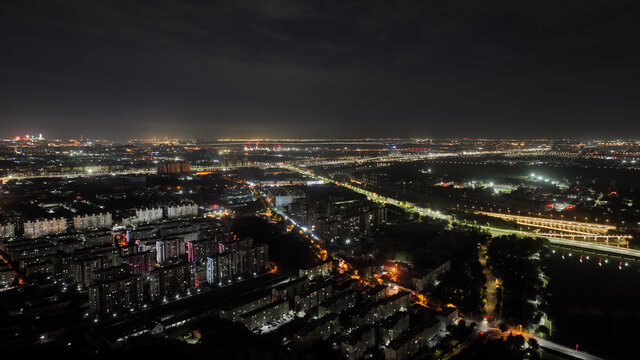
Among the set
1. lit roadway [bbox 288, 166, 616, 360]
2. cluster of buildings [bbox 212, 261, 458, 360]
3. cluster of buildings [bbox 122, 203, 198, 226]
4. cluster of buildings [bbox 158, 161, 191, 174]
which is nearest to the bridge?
lit roadway [bbox 288, 166, 616, 360]

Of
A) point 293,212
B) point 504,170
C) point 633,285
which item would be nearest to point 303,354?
point 633,285

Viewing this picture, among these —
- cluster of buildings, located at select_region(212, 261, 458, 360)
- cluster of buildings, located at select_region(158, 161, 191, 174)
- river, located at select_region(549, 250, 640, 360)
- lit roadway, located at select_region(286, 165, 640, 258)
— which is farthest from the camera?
cluster of buildings, located at select_region(158, 161, 191, 174)

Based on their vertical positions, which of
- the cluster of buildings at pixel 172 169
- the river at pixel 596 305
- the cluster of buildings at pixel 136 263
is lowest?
the river at pixel 596 305

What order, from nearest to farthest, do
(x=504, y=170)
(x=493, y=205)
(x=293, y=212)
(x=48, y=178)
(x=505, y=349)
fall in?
(x=505, y=349) → (x=293, y=212) → (x=493, y=205) → (x=48, y=178) → (x=504, y=170)

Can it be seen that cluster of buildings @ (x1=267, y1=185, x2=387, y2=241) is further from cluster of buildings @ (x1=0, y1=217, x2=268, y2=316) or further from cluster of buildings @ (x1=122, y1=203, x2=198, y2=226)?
cluster of buildings @ (x1=122, y1=203, x2=198, y2=226)

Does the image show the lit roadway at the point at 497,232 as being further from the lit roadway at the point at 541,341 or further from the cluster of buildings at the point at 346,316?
the cluster of buildings at the point at 346,316

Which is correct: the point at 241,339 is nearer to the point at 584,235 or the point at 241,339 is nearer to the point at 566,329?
the point at 566,329

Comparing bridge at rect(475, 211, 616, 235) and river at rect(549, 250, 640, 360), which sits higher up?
bridge at rect(475, 211, 616, 235)

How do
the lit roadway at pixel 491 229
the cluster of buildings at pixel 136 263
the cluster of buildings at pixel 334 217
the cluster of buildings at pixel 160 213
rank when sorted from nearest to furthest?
the cluster of buildings at pixel 136 263 → the lit roadway at pixel 491 229 → the cluster of buildings at pixel 334 217 → the cluster of buildings at pixel 160 213

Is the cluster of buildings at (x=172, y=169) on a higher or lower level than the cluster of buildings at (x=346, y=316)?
higher

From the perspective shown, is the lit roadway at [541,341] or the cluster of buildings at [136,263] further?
the cluster of buildings at [136,263]

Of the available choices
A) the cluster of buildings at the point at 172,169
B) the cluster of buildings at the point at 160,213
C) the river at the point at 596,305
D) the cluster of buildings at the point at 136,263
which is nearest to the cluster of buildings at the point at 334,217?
the cluster of buildings at the point at 136,263
